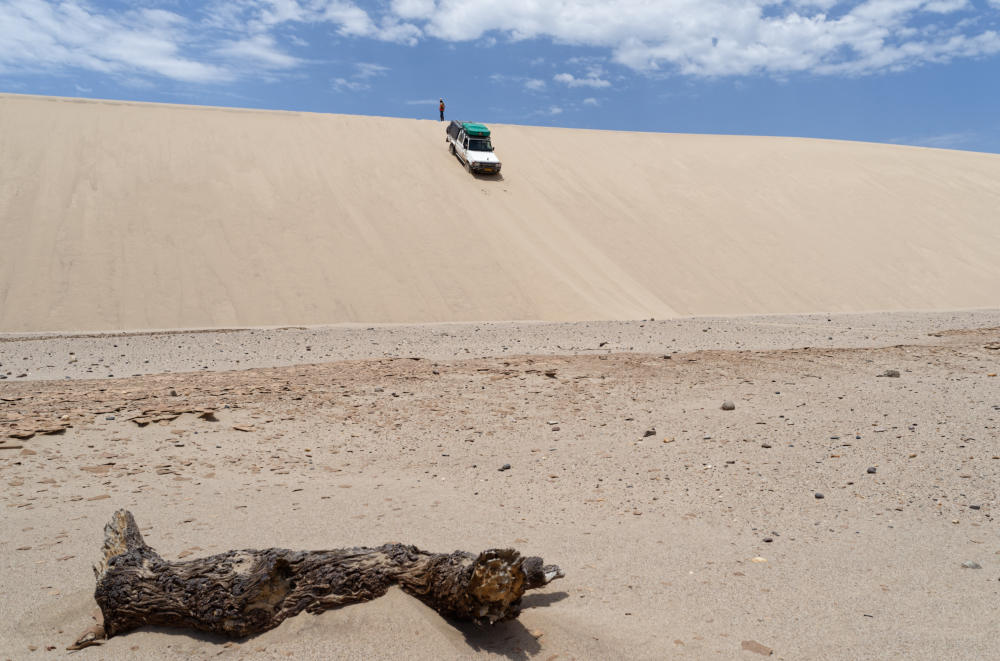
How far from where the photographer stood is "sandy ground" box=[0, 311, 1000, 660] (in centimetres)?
296

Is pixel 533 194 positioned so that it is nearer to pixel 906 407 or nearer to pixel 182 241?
pixel 182 241

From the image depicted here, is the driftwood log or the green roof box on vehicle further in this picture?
the green roof box on vehicle

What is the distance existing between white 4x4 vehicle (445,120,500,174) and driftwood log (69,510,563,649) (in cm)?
2058

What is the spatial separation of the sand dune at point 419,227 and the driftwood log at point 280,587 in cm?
1226

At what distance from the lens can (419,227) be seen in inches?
753

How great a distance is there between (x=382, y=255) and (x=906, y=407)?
43.7 feet

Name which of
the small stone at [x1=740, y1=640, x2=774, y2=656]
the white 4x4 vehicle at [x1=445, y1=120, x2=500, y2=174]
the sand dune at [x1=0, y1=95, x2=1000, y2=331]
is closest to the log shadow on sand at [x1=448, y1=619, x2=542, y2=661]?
the small stone at [x1=740, y1=640, x2=774, y2=656]

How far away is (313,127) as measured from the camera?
968 inches

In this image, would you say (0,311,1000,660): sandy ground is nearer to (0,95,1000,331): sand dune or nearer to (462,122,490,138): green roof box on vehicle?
(0,95,1000,331): sand dune

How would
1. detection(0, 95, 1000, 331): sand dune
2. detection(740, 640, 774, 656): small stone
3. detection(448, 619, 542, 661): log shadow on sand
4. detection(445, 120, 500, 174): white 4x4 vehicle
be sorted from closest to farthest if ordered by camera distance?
detection(448, 619, 542, 661): log shadow on sand
detection(740, 640, 774, 656): small stone
detection(0, 95, 1000, 331): sand dune
detection(445, 120, 500, 174): white 4x4 vehicle

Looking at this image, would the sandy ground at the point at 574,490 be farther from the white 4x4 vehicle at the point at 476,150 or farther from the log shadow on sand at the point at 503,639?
the white 4x4 vehicle at the point at 476,150

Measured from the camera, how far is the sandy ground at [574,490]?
2955 mm

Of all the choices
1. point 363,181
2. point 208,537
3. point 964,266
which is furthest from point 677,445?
point 964,266

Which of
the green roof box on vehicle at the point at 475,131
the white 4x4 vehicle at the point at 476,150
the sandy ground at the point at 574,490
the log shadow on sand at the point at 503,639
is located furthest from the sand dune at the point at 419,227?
the log shadow on sand at the point at 503,639
